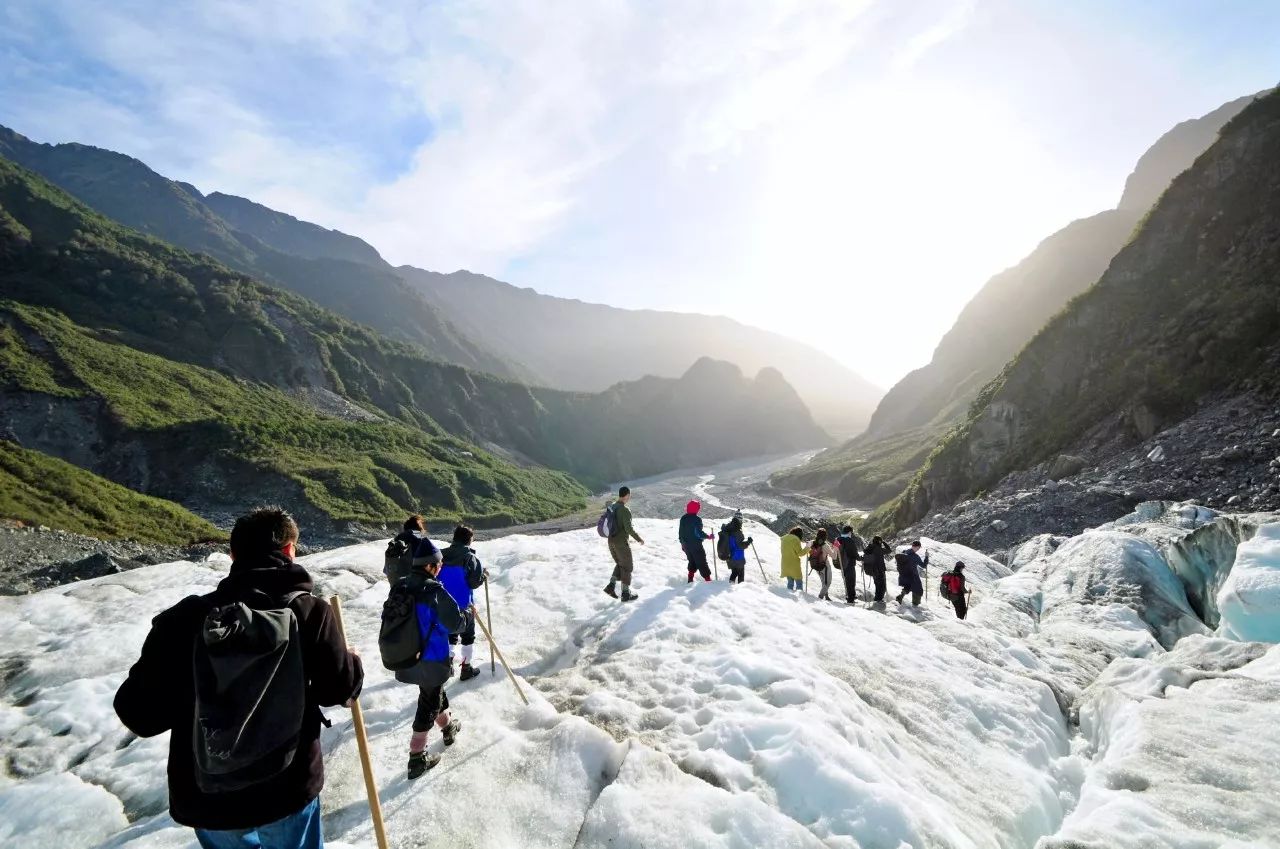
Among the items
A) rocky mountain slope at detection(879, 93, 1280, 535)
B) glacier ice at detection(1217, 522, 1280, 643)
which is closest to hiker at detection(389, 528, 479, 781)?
glacier ice at detection(1217, 522, 1280, 643)

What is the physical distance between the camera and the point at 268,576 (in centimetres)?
364

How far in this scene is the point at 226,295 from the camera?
98.5m

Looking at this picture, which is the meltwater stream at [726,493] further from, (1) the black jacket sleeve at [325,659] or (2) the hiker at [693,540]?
(1) the black jacket sleeve at [325,659]

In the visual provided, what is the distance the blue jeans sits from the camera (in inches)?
142

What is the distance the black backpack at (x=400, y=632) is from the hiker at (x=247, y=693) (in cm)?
248

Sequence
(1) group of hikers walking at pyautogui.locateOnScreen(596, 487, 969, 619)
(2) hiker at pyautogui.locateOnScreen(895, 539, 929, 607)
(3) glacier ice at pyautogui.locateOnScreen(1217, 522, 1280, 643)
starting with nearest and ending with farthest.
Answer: (3) glacier ice at pyautogui.locateOnScreen(1217, 522, 1280, 643) → (1) group of hikers walking at pyautogui.locateOnScreen(596, 487, 969, 619) → (2) hiker at pyautogui.locateOnScreen(895, 539, 929, 607)

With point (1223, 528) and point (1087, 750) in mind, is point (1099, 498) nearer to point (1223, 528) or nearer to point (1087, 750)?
point (1223, 528)

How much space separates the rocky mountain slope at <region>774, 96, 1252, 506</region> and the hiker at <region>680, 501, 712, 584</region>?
95479mm

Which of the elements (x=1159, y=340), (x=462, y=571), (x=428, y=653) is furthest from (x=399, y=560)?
(x=1159, y=340)

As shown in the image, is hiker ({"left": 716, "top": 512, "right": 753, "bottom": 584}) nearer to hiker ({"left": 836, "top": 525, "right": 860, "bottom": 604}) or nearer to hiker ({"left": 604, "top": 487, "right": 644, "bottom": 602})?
hiker ({"left": 604, "top": 487, "right": 644, "bottom": 602})

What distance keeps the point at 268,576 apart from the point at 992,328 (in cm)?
17596

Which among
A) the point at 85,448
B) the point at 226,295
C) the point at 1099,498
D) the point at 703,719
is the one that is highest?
the point at 226,295

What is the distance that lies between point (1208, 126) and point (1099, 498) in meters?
193

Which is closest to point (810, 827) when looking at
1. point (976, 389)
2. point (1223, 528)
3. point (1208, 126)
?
point (1223, 528)
